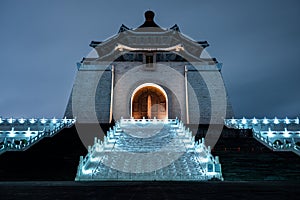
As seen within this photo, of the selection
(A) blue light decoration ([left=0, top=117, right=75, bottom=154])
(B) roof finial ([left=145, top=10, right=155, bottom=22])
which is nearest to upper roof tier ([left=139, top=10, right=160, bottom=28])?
(B) roof finial ([left=145, top=10, right=155, bottom=22])

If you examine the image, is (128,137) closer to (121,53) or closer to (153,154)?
(153,154)

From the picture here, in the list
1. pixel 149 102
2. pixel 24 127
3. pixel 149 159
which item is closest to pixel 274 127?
pixel 149 102

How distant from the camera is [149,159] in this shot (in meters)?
8.00

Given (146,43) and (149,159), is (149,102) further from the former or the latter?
(149,159)

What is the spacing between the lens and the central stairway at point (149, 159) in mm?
6582

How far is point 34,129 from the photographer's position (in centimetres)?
1423

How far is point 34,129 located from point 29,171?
775 cm

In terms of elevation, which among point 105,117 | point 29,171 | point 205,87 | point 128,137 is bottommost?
point 29,171

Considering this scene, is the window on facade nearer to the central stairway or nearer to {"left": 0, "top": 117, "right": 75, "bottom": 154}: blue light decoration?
{"left": 0, "top": 117, "right": 75, "bottom": 154}: blue light decoration

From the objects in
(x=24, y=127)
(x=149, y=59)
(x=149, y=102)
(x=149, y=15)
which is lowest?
(x=24, y=127)

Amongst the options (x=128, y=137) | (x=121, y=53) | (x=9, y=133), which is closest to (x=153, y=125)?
(x=128, y=137)

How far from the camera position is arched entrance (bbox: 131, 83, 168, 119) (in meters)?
19.4

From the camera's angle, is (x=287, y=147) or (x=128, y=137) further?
(x=128, y=137)

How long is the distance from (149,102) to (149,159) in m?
11.9
